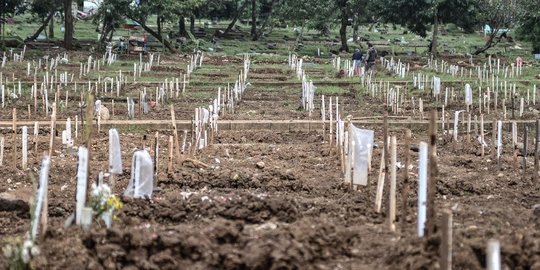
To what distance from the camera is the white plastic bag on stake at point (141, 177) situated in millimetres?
7343

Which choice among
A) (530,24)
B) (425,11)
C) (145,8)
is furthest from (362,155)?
(530,24)

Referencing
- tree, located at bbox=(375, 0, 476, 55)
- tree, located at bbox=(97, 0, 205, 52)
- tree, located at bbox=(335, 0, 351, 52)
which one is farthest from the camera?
tree, located at bbox=(335, 0, 351, 52)

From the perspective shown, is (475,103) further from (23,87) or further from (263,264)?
(263,264)

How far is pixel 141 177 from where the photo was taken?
746 centimetres

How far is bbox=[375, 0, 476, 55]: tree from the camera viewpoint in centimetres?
3622

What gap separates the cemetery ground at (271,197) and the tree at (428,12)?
16.6m

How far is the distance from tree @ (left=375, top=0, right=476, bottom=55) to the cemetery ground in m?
16.6

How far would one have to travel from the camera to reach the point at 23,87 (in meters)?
21.4

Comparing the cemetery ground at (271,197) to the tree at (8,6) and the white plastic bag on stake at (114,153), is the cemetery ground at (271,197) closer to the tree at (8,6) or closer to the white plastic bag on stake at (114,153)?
the white plastic bag on stake at (114,153)

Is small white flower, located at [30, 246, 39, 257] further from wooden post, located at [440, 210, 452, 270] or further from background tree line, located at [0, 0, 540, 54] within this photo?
background tree line, located at [0, 0, 540, 54]

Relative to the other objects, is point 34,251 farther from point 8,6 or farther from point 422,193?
point 8,6

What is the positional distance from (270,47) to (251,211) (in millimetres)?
35603

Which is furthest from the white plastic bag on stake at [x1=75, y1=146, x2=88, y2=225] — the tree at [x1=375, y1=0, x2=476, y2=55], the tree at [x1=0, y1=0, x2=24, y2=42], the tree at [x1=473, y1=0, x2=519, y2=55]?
the tree at [x1=473, y1=0, x2=519, y2=55]

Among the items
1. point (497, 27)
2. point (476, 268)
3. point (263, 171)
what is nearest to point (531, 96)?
point (263, 171)
